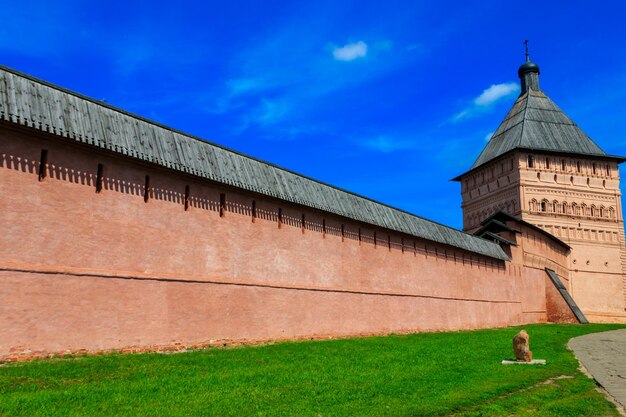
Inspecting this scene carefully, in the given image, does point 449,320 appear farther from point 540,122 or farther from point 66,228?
point 540,122

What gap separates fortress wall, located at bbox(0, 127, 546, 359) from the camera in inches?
382

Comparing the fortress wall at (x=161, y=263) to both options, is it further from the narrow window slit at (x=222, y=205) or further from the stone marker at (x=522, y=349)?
the stone marker at (x=522, y=349)

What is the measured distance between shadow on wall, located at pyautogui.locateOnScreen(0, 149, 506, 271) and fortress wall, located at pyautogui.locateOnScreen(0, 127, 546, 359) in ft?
0.11

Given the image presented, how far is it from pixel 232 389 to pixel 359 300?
10.5m

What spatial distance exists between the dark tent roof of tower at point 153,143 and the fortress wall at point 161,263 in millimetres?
251

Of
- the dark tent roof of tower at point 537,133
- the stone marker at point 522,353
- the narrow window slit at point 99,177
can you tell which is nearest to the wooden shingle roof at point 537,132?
the dark tent roof of tower at point 537,133

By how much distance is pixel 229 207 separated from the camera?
13766 millimetres

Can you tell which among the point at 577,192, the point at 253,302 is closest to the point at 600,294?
the point at 577,192

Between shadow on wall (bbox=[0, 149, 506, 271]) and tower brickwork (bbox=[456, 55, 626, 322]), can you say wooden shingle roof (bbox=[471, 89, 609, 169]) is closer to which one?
tower brickwork (bbox=[456, 55, 626, 322])

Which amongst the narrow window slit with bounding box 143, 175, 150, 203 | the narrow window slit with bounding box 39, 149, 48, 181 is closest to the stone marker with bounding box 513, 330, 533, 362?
the narrow window slit with bounding box 143, 175, 150, 203

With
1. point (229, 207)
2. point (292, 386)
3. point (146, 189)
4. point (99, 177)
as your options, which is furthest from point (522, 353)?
point (99, 177)

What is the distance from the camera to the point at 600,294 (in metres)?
38.3

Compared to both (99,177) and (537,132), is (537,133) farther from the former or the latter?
(99,177)

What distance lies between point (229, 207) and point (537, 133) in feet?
109
